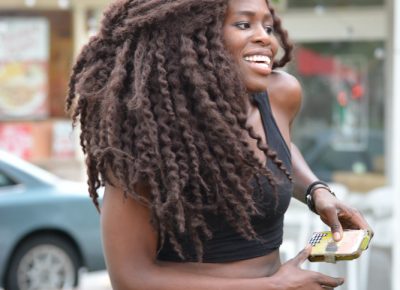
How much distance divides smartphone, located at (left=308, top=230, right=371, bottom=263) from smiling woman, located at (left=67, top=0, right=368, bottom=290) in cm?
4

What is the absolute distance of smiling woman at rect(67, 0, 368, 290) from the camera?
231cm

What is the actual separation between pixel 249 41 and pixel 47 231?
619 centimetres

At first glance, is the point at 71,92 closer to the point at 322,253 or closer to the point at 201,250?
the point at 201,250

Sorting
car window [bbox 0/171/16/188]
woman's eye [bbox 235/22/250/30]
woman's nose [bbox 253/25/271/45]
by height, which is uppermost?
woman's eye [bbox 235/22/250/30]

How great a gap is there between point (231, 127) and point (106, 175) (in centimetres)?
32

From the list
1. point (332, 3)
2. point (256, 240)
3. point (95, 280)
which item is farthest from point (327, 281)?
point (332, 3)

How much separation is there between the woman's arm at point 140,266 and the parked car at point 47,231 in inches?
234

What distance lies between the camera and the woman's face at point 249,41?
95.5 inches

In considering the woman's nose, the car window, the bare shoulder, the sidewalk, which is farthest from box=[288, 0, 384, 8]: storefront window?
the woman's nose

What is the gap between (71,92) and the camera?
2.64 m

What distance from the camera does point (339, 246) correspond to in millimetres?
2434

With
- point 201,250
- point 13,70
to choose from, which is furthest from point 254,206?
point 13,70

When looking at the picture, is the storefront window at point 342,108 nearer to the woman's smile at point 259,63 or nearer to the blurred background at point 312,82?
the blurred background at point 312,82

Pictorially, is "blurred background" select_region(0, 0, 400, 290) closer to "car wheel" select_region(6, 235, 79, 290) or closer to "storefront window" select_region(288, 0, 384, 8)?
"storefront window" select_region(288, 0, 384, 8)
